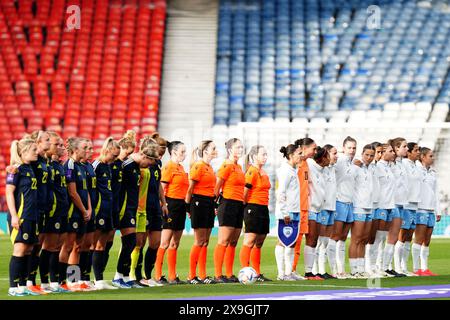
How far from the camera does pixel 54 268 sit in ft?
37.5

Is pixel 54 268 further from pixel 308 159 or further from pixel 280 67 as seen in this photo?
pixel 280 67

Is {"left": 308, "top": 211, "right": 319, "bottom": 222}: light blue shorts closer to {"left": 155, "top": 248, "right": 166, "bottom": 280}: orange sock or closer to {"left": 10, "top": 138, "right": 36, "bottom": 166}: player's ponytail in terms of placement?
{"left": 155, "top": 248, "right": 166, "bottom": 280}: orange sock

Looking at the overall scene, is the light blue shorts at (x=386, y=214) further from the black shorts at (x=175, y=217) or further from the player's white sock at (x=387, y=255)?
the black shorts at (x=175, y=217)

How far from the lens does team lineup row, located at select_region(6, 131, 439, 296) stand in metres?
11.2

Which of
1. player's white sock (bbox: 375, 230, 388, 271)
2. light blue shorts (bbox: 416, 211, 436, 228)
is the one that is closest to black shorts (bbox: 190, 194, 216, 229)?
player's white sock (bbox: 375, 230, 388, 271)

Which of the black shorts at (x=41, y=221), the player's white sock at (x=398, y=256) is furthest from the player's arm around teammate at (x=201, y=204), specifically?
the player's white sock at (x=398, y=256)

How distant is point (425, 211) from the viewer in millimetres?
15180

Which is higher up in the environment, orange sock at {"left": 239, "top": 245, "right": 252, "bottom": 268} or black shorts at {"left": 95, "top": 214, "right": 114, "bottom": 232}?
black shorts at {"left": 95, "top": 214, "right": 114, "bottom": 232}

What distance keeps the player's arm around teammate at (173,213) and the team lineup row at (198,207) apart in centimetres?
1

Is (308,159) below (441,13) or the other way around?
below

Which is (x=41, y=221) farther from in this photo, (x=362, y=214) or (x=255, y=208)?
(x=362, y=214)
